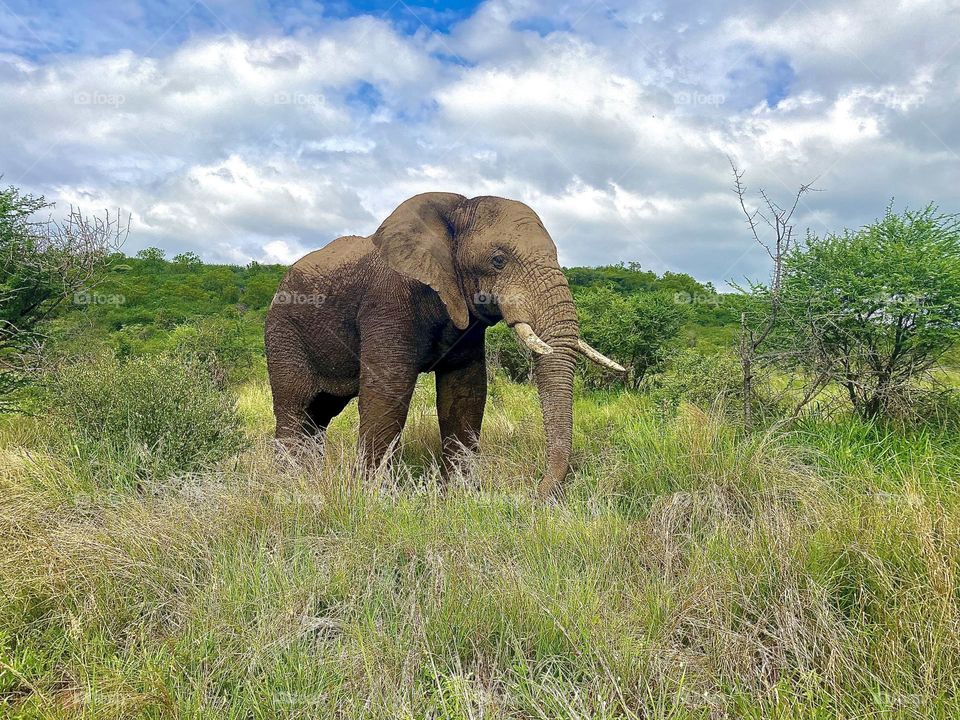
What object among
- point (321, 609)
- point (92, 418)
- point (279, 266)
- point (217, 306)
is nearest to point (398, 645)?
point (321, 609)

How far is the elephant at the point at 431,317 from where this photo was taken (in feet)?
17.1

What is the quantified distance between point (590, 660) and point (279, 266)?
156ft

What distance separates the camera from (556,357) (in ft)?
16.9

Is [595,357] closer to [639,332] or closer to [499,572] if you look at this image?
[499,572]

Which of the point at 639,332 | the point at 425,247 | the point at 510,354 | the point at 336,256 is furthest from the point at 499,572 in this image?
the point at 510,354

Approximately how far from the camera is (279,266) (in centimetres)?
4722

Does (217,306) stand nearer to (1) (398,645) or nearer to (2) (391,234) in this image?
(2) (391,234)

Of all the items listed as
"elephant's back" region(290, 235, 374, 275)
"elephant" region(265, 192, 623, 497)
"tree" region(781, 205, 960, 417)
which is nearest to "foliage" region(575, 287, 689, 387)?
"tree" region(781, 205, 960, 417)

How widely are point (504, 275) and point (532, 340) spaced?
68cm

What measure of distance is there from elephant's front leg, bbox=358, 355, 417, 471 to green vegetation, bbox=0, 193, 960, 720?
29 centimetres

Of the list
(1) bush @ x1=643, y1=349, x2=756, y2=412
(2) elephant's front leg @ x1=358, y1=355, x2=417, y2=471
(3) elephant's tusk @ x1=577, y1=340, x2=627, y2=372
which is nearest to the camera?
(3) elephant's tusk @ x1=577, y1=340, x2=627, y2=372


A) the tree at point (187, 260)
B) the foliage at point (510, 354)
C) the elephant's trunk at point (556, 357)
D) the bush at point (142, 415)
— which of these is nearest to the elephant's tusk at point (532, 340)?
the elephant's trunk at point (556, 357)

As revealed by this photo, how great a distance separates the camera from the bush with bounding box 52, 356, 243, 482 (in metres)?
5.73

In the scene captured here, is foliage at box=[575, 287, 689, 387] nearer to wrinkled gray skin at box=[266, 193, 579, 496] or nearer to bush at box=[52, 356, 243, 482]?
wrinkled gray skin at box=[266, 193, 579, 496]
